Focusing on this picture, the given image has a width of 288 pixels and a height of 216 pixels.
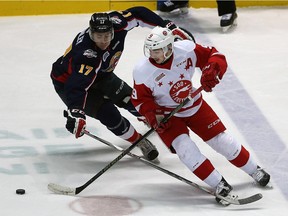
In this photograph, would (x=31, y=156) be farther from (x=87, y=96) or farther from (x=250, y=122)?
(x=250, y=122)

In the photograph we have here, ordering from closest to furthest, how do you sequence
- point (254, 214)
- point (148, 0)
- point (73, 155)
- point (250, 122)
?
point (254, 214) < point (73, 155) < point (250, 122) < point (148, 0)

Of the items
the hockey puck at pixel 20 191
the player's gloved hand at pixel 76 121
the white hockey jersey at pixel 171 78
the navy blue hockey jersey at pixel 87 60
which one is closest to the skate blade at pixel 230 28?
the navy blue hockey jersey at pixel 87 60

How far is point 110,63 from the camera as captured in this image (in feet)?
16.8

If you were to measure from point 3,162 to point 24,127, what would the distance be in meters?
0.51

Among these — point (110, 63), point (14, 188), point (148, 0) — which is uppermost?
point (110, 63)

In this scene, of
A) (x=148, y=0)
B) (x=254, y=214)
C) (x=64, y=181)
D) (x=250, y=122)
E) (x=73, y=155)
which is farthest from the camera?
(x=148, y=0)

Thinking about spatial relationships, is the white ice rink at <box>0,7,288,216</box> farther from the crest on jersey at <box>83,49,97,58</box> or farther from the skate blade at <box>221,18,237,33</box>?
the crest on jersey at <box>83,49,97,58</box>

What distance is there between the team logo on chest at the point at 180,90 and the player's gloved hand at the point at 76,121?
0.45 meters

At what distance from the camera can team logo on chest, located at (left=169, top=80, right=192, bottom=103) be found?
471 centimetres

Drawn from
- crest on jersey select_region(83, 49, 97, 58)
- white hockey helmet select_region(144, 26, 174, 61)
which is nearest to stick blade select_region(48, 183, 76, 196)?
crest on jersey select_region(83, 49, 97, 58)

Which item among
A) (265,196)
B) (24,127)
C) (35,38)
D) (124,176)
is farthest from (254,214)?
(35,38)

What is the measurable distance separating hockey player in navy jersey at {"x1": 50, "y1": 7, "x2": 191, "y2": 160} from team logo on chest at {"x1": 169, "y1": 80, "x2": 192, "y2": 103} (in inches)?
14.1

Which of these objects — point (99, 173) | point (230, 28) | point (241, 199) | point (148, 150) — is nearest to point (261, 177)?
point (241, 199)

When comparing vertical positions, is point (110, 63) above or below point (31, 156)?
above
